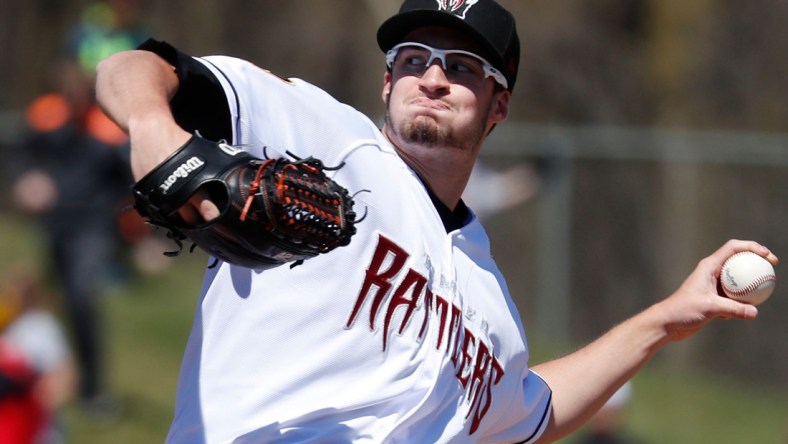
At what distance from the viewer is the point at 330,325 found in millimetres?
3010

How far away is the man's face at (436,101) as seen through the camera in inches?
132

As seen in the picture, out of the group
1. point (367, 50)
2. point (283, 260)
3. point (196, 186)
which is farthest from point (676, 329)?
point (367, 50)

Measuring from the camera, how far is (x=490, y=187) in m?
11.2

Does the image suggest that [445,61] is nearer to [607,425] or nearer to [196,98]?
[196,98]

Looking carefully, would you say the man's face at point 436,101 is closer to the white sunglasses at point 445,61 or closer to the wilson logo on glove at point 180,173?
the white sunglasses at point 445,61

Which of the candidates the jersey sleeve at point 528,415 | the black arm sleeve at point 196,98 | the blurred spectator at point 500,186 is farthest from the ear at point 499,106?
the blurred spectator at point 500,186

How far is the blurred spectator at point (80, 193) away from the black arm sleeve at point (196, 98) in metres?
6.62

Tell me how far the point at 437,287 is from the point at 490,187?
8.01m

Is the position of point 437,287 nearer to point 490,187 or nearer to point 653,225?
point 490,187

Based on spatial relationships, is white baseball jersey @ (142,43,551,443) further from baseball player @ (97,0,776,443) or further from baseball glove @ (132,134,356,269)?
baseball glove @ (132,134,356,269)

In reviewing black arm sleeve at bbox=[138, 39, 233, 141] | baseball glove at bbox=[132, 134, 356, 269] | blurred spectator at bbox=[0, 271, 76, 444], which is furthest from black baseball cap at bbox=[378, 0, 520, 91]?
blurred spectator at bbox=[0, 271, 76, 444]

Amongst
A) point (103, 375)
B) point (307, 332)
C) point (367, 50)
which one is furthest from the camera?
point (367, 50)

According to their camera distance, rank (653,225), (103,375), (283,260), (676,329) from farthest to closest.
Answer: (653,225) → (103,375) → (676,329) → (283,260)

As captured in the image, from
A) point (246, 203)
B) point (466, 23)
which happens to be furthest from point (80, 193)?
point (246, 203)
